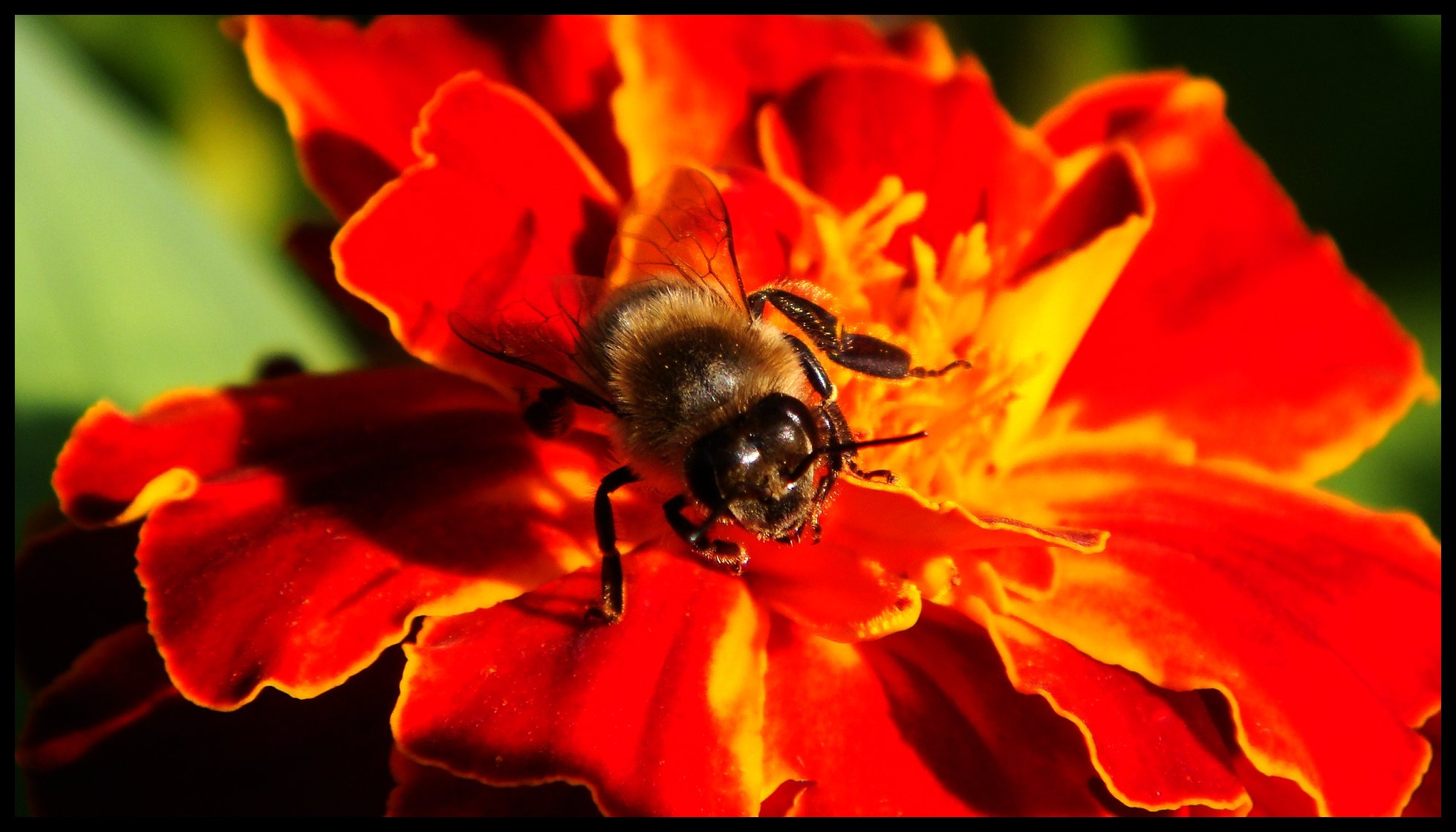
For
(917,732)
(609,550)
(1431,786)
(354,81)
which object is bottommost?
(1431,786)

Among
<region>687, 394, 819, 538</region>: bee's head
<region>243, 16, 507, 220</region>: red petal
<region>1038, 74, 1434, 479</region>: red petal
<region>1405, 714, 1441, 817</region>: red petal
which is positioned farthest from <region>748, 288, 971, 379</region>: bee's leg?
<region>1405, 714, 1441, 817</region>: red petal

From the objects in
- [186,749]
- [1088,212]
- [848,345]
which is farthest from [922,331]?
[186,749]

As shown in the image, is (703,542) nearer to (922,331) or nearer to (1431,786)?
(922,331)

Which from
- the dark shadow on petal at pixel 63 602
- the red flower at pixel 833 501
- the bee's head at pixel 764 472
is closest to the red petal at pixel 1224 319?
the red flower at pixel 833 501

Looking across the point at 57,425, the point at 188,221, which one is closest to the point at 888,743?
the point at 57,425

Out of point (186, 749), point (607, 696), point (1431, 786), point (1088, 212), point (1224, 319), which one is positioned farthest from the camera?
point (1224, 319)

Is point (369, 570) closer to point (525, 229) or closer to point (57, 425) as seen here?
point (525, 229)

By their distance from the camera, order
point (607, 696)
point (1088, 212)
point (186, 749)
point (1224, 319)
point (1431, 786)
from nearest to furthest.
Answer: point (607, 696)
point (186, 749)
point (1431, 786)
point (1088, 212)
point (1224, 319)

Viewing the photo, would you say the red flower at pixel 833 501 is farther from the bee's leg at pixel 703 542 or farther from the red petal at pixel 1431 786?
the red petal at pixel 1431 786

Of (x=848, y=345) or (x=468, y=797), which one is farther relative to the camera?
(x=848, y=345)
